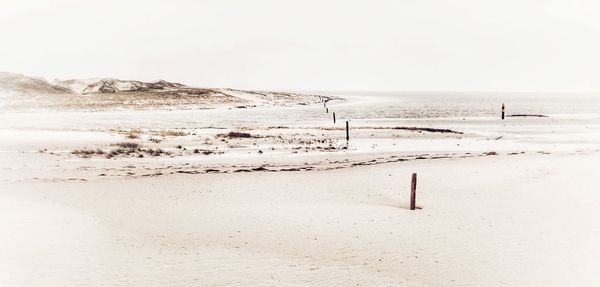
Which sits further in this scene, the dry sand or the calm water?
the calm water

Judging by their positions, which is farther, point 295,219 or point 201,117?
point 201,117

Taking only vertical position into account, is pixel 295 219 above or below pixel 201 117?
below

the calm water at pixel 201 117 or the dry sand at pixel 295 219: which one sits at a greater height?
the calm water at pixel 201 117

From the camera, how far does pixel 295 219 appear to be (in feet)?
54.6

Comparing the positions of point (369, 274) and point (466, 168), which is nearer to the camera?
point (369, 274)

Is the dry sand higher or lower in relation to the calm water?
lower

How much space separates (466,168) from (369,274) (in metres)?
16.6

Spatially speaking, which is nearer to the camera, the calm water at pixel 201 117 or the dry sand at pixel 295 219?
the dry sand at pixel 295 219

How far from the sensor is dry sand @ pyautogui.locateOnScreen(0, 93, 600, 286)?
12.0 metres

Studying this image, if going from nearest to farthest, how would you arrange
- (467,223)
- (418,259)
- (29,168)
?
(418,259)
(467,223)
(29,168)

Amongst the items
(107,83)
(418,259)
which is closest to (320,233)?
(418,259)

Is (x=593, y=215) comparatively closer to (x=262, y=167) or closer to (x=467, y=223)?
(x=467, y=223)

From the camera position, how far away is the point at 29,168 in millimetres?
26281

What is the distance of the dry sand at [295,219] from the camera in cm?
1200
